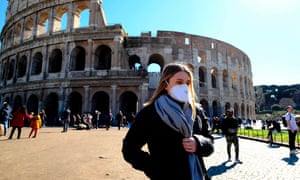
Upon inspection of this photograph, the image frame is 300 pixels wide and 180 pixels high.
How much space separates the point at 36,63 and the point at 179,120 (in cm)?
2783

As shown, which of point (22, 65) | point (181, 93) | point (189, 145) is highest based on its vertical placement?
point (22, 65)

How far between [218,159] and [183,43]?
71.1 feet

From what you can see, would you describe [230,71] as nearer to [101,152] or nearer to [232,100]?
[232,100]

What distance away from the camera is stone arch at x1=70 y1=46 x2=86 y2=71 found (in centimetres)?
2236

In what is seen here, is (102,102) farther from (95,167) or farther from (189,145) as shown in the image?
(189,145)

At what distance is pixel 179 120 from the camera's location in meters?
1.48

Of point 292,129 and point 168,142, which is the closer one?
point 168,142

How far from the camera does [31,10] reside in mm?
26234

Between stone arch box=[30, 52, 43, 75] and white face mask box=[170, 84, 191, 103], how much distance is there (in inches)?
1063

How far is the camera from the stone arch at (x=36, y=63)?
24.1m

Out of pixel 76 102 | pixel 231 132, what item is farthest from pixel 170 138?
pixel 76 102

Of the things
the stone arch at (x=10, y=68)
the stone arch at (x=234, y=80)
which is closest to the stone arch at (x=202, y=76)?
the stone arch at (x=234, y=80)

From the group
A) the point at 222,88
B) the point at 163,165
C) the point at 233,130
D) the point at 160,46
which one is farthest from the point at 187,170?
the point at 222,88

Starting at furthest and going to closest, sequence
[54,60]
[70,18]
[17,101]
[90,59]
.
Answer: [17,101], [54,60], [70,18], [90,59]
